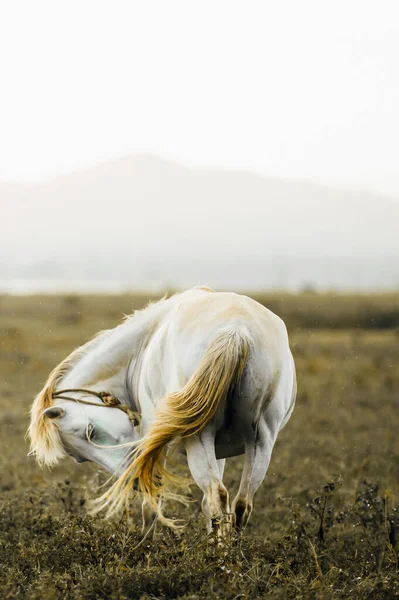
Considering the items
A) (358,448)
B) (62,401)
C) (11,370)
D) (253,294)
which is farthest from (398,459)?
(253,294)

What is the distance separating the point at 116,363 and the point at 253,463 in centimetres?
147

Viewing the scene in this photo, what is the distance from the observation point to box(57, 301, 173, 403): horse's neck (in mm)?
5258

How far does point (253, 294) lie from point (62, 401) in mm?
19516

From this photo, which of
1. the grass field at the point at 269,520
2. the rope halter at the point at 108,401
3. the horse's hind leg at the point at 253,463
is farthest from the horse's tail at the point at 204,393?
the rope halter at the point at 108,401

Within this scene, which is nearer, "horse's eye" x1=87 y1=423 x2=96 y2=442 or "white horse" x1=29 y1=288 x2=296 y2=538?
"white horse" x1=29 y1=288 x2=296 y2=538

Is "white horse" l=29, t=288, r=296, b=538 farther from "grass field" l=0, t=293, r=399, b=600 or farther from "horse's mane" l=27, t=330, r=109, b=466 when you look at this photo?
"grass field" l=0, t=293, r=399, b=600

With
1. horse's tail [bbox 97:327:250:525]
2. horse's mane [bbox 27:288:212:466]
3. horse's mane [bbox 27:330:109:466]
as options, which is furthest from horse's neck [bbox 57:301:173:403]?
horse's tail [bbox 97:327:250:525]

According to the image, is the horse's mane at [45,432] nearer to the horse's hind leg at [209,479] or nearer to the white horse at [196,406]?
the white horse at [196,406]

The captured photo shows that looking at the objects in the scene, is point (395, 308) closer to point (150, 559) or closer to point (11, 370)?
point (11, 370)

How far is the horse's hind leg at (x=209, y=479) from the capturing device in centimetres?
412

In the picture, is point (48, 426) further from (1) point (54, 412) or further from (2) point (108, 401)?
(2) point (108, 401)

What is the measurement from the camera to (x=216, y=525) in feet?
13.1

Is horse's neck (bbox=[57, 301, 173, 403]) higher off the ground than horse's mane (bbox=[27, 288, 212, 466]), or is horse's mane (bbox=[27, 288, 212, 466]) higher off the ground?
horse's neck (bbox=[57, 301, 173, 403])

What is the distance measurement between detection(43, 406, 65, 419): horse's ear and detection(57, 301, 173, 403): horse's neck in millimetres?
236
